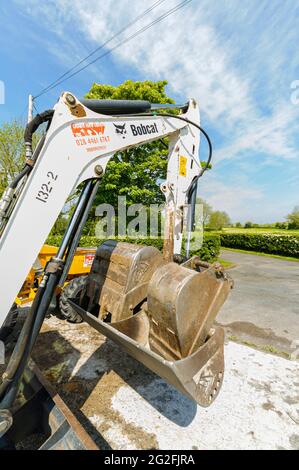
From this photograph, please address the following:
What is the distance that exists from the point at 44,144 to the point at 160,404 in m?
2.66

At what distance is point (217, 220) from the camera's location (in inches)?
1587

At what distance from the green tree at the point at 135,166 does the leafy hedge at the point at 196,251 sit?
3433mm

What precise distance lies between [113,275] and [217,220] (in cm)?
3961

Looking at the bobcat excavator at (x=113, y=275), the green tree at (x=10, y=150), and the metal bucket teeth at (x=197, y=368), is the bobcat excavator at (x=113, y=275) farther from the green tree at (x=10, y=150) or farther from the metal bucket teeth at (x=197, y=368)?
the green tree at (x=10, y=150)

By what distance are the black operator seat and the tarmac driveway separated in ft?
12.4

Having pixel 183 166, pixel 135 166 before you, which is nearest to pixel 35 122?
pixel 183 166

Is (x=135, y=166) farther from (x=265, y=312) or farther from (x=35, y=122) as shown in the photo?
(x=35, y=122)

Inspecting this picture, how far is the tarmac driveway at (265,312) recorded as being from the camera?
4090 mm

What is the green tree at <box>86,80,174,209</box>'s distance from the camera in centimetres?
1312

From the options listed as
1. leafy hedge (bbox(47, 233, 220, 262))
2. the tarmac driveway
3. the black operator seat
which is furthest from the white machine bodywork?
leafy hedge (bbox(47, 233, 220, 262))

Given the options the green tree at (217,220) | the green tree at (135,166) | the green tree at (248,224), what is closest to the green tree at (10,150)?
the green tree at (135,166)

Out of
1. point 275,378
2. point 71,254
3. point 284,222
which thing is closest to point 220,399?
point 275,378
